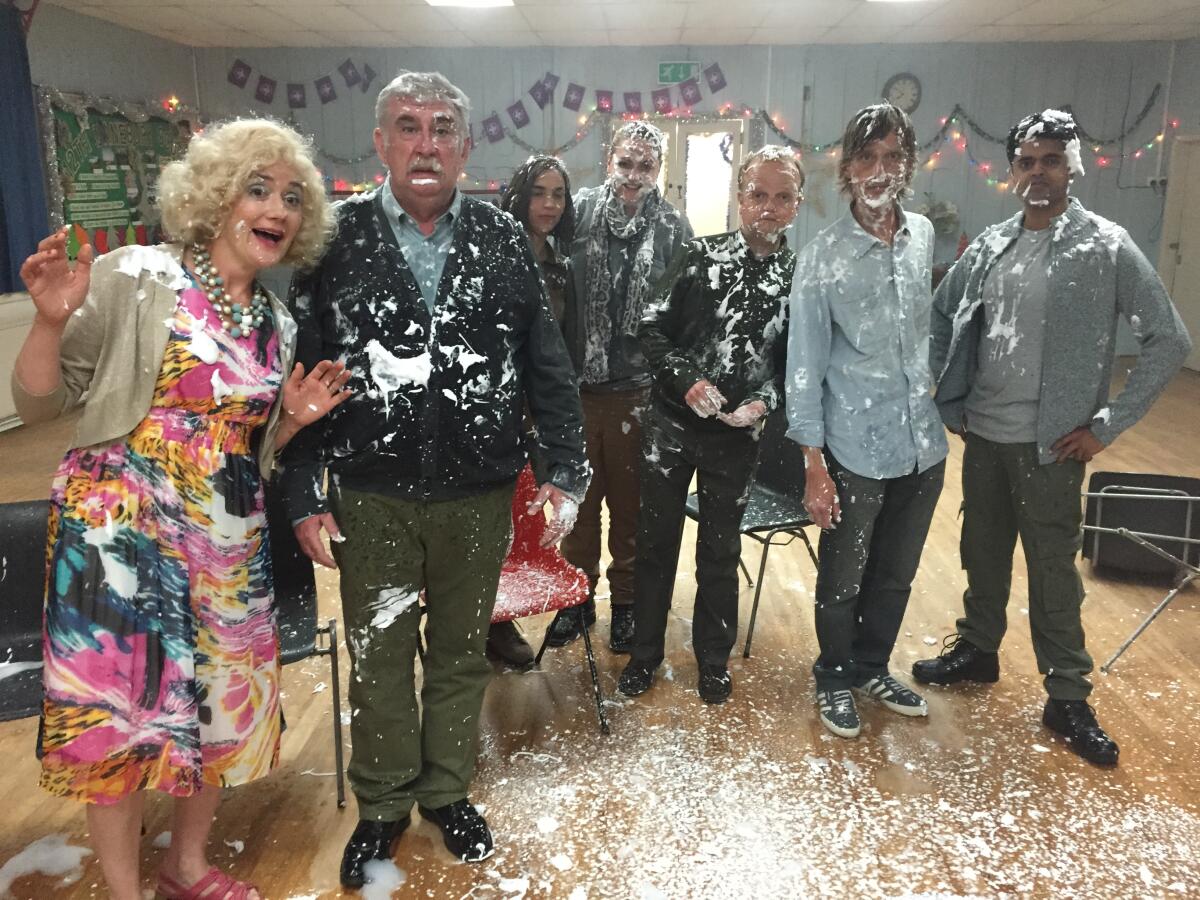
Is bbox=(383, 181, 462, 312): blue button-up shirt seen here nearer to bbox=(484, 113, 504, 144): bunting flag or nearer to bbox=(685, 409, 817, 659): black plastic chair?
bbox=(685, 409, 817, 659): black plastic chair

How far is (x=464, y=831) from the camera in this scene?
179cm

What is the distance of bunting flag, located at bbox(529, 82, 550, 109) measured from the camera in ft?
25.5

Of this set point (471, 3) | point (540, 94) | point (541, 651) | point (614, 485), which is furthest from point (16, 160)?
point (541, 651)

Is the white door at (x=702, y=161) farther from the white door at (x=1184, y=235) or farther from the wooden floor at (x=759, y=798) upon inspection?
the wooden floor at (x=759, y=798)

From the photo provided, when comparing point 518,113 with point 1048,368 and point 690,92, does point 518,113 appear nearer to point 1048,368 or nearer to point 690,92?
point 690,92

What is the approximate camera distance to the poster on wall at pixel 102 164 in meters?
5.68

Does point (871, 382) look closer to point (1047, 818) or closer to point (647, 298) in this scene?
point (647, 298)

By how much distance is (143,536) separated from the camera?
141cm

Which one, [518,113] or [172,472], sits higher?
[518,113]

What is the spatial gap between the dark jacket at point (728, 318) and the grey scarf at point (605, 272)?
13.7 inches

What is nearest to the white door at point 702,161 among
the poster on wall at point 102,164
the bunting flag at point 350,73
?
the bunting flag at point 350,73

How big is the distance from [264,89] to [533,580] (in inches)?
286

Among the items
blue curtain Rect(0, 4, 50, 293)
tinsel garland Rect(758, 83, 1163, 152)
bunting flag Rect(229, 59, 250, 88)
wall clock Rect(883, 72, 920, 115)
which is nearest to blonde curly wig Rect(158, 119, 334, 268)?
blue curtain Rect(0, 4, 50, 293)

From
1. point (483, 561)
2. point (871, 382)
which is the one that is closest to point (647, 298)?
point (871, 382)
